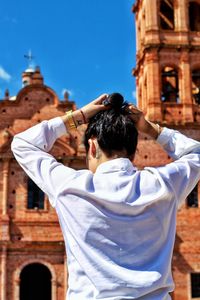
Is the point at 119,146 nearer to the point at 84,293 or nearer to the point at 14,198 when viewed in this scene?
the point at 84,293

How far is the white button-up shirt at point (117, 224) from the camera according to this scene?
7.57ft

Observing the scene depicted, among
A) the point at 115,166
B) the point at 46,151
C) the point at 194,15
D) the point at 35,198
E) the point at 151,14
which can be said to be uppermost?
the point at 194,15

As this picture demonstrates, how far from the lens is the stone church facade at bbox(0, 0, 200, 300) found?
25.0m

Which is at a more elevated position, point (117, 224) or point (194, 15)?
point (194, 15)

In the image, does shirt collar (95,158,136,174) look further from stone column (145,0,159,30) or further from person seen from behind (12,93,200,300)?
stone column (145,0,159,30)

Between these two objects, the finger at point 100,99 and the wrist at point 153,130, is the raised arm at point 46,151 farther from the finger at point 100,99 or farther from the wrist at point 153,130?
the wrist at point 153,130

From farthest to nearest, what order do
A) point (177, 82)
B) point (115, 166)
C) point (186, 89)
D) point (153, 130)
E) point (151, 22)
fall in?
point (177, 82), point (151, 22), point (186, 89), point (153, 130), point (115, 166)

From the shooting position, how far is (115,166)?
2506mm

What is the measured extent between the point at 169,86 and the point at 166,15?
143 inches

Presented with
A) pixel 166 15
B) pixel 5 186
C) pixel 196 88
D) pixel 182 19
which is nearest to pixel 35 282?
pixel 5 186

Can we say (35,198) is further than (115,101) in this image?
Yes

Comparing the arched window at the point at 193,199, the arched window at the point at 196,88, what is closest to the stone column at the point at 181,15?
the arched window at the point at 196,88

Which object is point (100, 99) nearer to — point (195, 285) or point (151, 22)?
point (195, 285)

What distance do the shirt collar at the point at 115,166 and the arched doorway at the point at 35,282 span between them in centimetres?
2334
